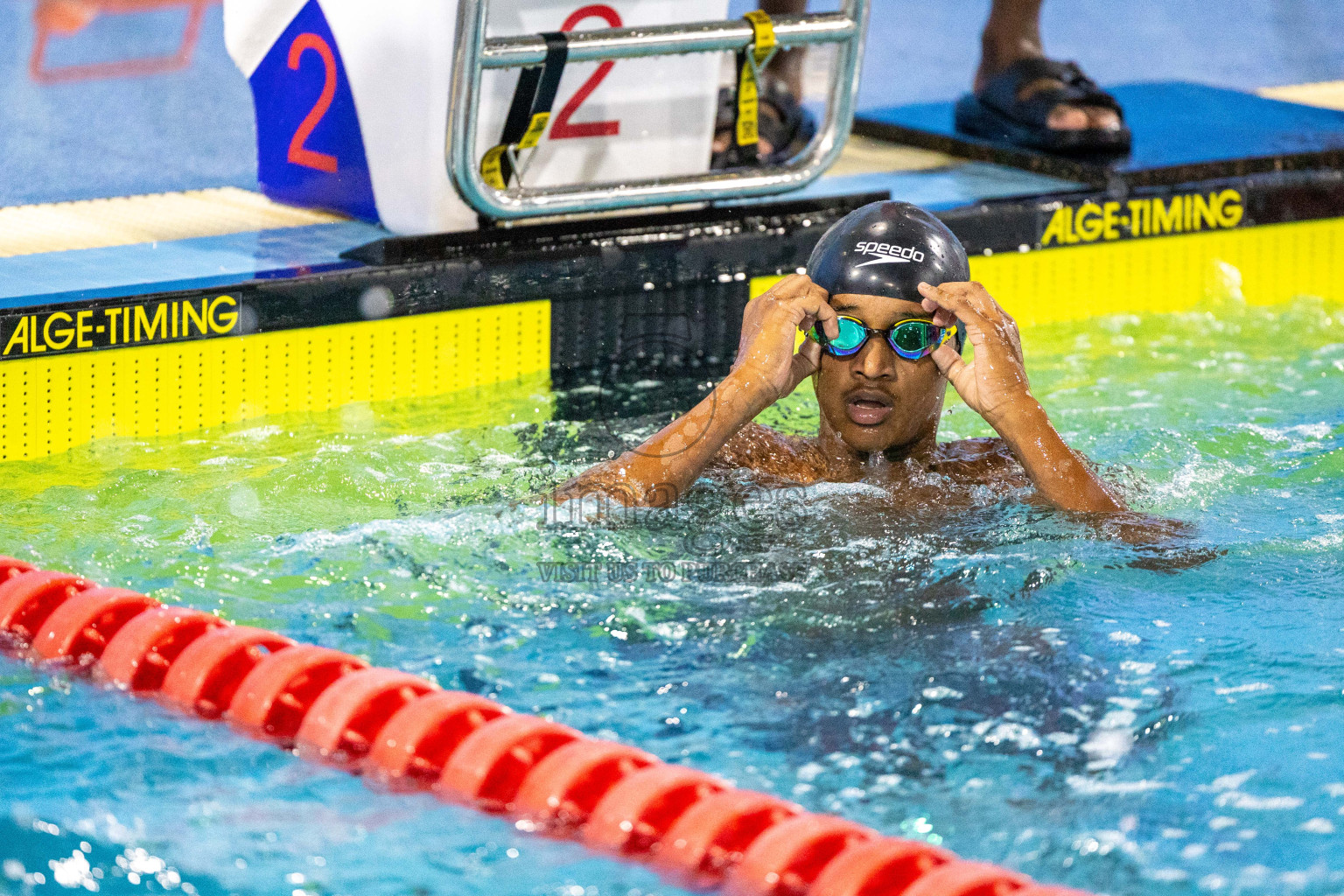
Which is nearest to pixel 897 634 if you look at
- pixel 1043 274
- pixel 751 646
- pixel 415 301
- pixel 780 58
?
pixel 751 646

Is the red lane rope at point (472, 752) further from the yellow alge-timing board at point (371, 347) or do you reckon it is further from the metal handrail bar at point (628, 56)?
the metal handrail bar at point (628, 56)

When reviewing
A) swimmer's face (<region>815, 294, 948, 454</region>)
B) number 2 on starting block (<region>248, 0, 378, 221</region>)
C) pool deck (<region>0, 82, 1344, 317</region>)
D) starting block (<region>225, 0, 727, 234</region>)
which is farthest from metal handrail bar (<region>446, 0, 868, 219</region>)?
swimmer's face (<region>815, 294, 948, 454</region>)

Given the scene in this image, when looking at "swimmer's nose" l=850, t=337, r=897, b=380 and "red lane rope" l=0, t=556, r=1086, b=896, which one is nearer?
"red lane rope" l=0, t=556, r=1086, b=896

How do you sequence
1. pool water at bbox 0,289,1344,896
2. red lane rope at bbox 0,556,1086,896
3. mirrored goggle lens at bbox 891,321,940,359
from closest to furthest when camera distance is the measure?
red lane rope at bbox 0,556,1086,896 → pool water at bbox 0,289,1344,896 → mirrored goggle lens at bbox 891,321,940,359

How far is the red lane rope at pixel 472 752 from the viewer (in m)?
2.13

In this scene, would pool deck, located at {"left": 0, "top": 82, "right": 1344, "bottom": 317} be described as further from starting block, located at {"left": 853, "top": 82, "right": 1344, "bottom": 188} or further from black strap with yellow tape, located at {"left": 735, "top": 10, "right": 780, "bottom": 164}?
black strap with yellow tape, located at {"left": 735, "top": 10, "right": 780, "bottom": 164}

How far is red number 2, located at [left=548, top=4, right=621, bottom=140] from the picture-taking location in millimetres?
4660

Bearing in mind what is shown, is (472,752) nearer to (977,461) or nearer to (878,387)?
(878,387)

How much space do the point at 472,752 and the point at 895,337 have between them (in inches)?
45.7

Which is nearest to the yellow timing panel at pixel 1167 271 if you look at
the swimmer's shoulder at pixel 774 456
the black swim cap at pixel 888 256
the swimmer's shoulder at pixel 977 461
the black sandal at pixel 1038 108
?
the black sandal at pixel 1038 108

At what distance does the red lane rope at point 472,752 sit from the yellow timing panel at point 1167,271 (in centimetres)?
304

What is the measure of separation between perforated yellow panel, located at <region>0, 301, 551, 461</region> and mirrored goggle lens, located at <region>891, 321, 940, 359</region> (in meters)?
1.78

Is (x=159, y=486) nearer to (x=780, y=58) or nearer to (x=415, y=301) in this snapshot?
(x=415, y=301)

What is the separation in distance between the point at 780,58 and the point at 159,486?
3038 mm
